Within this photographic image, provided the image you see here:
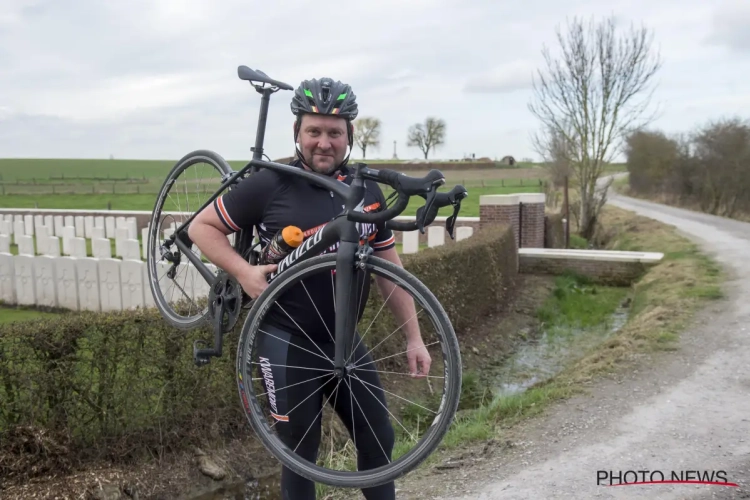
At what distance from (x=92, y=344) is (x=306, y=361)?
2574 mm

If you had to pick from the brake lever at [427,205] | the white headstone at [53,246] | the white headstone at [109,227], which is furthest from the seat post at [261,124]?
the white headstone at [109,227]

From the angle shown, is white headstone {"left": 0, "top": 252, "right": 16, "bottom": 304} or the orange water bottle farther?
white headstone {"left": 0, "top": 252, "right": 16, "bottom": 304}

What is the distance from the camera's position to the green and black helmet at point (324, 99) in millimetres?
2525

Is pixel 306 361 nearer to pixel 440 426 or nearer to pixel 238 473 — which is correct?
pixel 440 426

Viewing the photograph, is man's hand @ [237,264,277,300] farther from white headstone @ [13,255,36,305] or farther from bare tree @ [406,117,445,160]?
bare tree @ [406,117,445,160]

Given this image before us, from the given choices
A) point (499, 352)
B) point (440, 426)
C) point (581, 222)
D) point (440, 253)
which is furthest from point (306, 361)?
point (581, 222)

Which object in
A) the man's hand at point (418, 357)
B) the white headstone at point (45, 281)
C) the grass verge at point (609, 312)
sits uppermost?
the man's hand at point (418, 357)

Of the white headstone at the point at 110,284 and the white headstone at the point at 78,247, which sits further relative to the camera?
the white headstone at the point at 78,247

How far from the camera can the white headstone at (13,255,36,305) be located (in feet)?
35.2

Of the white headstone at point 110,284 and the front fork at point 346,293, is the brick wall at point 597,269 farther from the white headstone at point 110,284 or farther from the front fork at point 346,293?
the front fork at point 346,293

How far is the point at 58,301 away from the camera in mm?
10539

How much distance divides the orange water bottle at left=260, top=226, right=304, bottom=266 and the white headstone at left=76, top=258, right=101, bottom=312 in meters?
8.42

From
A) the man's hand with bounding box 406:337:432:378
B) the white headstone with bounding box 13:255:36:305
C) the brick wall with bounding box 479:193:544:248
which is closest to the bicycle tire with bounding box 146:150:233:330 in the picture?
the man's hand with bounding box 406:337:432:378

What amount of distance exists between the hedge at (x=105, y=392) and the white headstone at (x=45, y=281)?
6.58 m
